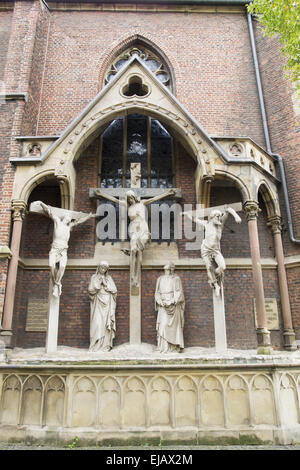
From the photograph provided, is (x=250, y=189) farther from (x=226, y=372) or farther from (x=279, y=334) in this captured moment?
(x=226, y=372)

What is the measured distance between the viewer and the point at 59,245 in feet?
24.7

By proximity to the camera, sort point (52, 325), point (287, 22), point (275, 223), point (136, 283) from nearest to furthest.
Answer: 1. point (52, 325)
2. point (287, 22)
3. point (136, 283)
4. point (275, 223)

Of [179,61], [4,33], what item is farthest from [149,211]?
[4,33]

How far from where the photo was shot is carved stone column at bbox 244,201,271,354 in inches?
268

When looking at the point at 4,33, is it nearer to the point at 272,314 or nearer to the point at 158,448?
the point at 272,314

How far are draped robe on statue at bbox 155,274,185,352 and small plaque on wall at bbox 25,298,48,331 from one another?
2588 mm

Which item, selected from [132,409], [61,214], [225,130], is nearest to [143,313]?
[61,214]

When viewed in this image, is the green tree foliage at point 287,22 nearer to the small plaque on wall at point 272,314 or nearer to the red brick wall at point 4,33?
the small plaque on wall at point 272,314

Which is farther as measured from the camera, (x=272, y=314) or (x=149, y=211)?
(x=149, y=211)

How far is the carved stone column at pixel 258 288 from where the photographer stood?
6812 millimetres

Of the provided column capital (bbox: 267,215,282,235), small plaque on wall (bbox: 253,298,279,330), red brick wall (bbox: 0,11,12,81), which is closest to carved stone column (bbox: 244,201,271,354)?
column capital (bbox: 267,215,282,235)

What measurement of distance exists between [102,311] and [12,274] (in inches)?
79.1

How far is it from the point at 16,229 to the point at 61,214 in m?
1.02

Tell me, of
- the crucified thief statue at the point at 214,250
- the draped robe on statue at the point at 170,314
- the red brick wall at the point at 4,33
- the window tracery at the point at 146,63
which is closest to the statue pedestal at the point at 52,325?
the draped robe on statue at the point at 170,314
